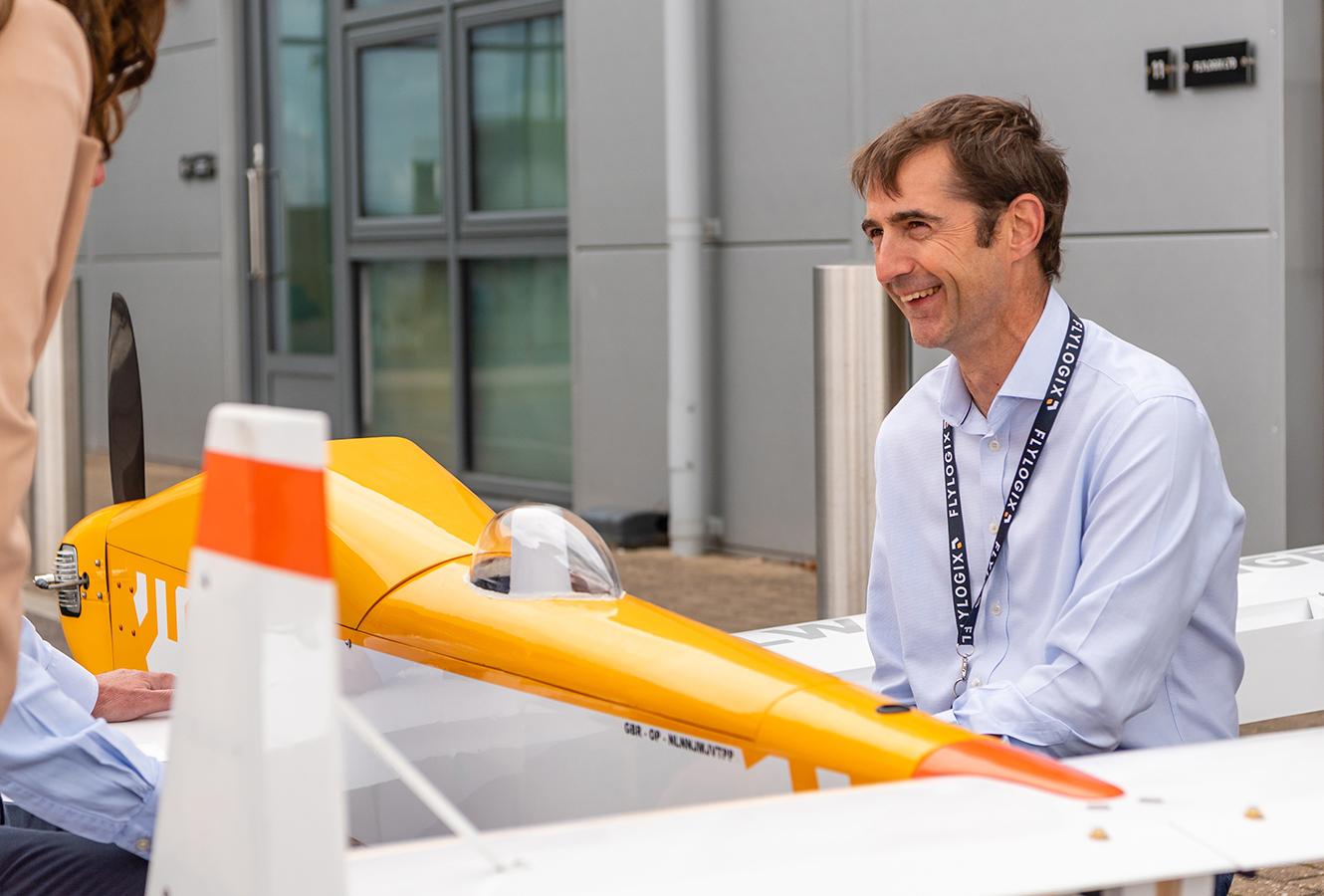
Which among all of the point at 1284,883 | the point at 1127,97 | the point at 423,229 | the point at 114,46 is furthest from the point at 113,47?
the point at 423,229

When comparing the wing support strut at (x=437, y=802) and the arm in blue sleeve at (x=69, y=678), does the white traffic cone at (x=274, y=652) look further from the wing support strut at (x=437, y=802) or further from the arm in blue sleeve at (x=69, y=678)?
the arm in blue sleeve at (x=69, y=678)

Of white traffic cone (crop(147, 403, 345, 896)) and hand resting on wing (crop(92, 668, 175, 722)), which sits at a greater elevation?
white traffic cone (crop(147, 403, 345, 896))

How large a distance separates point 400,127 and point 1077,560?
7724 mm

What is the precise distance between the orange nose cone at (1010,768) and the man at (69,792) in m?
0.96

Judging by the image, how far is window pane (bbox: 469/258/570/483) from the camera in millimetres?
8172

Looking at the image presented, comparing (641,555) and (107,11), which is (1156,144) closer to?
(641,555)

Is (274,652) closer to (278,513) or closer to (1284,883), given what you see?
(278,513)

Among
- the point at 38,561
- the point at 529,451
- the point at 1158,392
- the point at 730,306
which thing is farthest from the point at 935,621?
the point at 529,451

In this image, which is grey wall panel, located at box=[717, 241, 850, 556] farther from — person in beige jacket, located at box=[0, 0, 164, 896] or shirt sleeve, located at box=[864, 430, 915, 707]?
person in beige jacket, located at box=[0, 0, 164, 896]

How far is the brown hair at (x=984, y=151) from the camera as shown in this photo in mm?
2105

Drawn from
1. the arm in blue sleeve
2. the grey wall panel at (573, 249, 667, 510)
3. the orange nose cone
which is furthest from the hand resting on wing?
the grey wall panel at (573, 249, 667, 510)

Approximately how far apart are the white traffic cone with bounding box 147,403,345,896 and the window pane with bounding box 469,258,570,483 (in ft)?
23.1

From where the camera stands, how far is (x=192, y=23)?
10.5 metres

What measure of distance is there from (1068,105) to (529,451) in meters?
4.02
